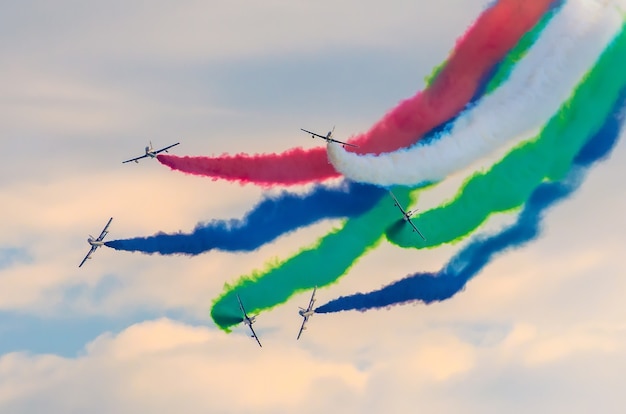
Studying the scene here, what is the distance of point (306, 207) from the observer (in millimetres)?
63969

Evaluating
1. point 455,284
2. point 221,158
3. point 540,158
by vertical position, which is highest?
point 221,158

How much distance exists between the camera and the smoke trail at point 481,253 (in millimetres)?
60688

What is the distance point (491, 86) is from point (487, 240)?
8.45 m

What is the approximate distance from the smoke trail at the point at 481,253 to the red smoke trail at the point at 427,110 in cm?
641

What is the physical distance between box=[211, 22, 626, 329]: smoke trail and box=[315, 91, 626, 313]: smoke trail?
51 cm

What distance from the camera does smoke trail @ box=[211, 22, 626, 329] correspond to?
60344mm

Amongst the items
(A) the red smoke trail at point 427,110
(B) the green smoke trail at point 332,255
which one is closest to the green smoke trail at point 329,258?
(B) the green smoke trail at point 332,255

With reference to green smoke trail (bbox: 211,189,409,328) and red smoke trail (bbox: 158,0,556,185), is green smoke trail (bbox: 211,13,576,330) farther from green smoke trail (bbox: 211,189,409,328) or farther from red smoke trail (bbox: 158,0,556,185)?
red smoke trail (bbox: 158,0,556,185)

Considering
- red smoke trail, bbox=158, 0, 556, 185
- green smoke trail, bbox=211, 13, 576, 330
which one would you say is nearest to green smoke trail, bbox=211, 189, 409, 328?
green smoke trail, bbox=211, 13, 576, 330

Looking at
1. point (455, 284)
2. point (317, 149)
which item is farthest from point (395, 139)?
point (455, 284)

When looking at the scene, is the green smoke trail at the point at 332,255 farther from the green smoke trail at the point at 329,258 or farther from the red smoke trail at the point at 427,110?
the red smoke trail at the point at 427,110

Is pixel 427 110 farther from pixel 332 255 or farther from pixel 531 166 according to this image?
pixel 332 255

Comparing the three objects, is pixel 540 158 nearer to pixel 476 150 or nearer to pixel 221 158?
pixel 476 150

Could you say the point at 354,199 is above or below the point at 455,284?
above
